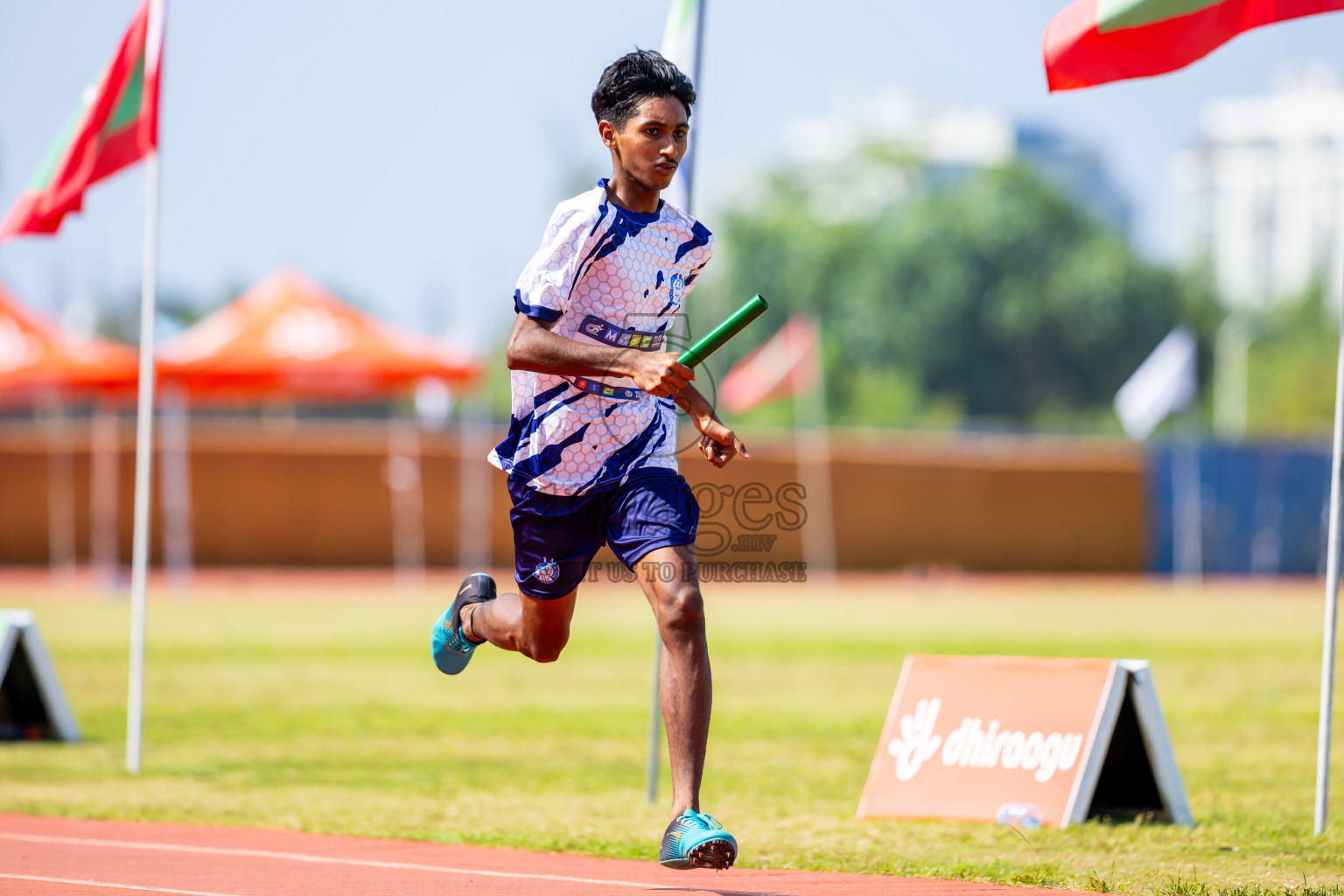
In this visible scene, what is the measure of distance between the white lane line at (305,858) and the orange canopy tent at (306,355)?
1447 cm

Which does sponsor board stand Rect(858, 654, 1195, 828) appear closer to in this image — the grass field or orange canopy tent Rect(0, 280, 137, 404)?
the grass field

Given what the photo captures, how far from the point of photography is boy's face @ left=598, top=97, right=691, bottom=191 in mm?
5098

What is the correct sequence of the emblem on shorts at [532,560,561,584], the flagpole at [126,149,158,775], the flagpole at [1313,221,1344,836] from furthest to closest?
1. the flagpole at [126,149,158,775]
2. the flagpole at [1313,221,1344,836]
3. the emblem on shorts at [532,560,561,584]

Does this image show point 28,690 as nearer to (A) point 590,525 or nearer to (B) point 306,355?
(A) point 590,525

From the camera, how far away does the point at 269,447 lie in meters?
31.2

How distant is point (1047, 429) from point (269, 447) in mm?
33052

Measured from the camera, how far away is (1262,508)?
34000 mm

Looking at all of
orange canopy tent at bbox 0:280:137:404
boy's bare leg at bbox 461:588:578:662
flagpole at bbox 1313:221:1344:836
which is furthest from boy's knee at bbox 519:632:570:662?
orange canopy tent at bbox 0:280:137:404

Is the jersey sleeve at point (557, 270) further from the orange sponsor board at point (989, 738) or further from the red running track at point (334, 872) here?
the orange sponsor board at point (989, 738)

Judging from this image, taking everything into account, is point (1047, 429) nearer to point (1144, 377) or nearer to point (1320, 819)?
point (1144, 377)

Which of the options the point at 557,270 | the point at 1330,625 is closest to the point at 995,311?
the point at 1330,625

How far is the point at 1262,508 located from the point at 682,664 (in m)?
31.6

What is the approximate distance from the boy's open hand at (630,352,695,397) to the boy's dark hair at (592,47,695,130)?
0.86 metres

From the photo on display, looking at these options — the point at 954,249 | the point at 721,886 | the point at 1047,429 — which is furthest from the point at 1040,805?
the point at 954,249
